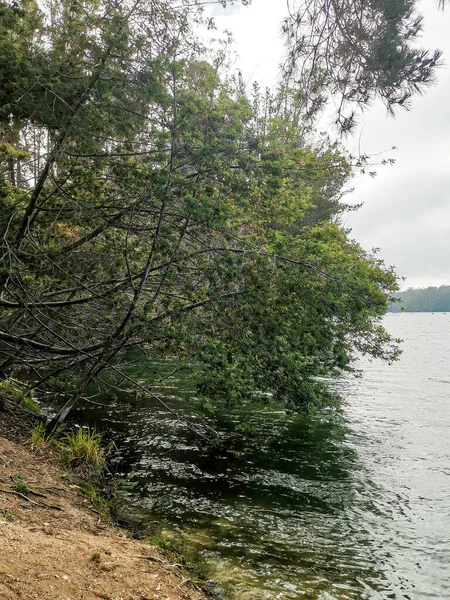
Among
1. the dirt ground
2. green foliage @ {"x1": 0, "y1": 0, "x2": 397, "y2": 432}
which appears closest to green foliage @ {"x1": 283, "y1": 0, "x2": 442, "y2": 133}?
Result: green foliage @ {"x1": 0, "y1": 0, "x2": 397, "y2": 432}

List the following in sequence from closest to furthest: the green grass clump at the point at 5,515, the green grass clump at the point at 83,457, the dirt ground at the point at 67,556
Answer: the dirt ground at the point at 67,556 → the green grass clump at the point at 5,515 → the green grass clump at the point at 83,457

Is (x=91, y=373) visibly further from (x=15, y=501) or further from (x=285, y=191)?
(x=285, y=191)

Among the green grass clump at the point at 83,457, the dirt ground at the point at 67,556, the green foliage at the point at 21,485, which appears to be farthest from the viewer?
the green grass clump at the point at 83,457

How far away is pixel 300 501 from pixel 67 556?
4.84 metres

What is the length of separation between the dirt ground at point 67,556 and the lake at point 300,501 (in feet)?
3.32

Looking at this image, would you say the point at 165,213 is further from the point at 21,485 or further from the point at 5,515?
the point at 5,515

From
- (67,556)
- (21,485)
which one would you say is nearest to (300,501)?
(21,485)

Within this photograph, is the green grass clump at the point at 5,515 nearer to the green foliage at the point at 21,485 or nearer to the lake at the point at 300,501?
the green foliage at the point at 21,485

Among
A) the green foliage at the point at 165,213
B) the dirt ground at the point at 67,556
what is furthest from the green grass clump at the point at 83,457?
the dirt ground at the point at 67,556

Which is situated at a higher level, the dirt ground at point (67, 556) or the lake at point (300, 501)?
the dirt ground at point (67, 556)

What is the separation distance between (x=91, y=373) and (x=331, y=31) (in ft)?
21.4

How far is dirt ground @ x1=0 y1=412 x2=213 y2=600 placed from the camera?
383cm

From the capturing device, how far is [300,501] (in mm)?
8227

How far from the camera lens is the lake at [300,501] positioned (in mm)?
5973
